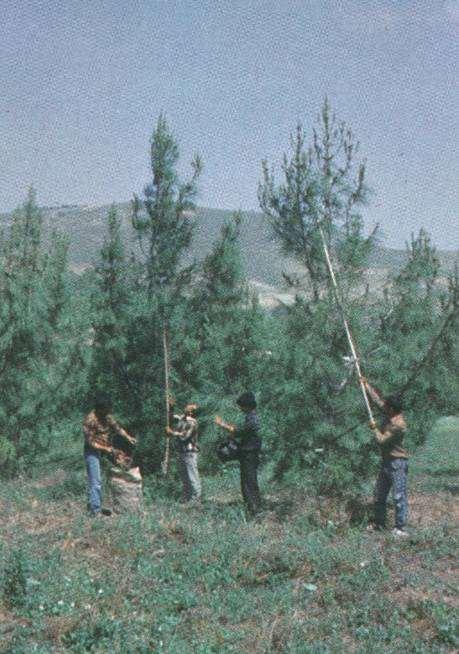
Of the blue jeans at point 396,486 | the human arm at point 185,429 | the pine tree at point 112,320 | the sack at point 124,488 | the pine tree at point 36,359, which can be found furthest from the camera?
the pine tree at point 36,359

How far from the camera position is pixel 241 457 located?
1141cm

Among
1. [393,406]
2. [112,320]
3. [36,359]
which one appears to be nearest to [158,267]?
[112,320]

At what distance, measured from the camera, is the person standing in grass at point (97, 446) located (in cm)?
1140

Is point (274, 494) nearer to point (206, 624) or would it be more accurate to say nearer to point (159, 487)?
point (159, 487)

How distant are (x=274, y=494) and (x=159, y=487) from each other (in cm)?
335

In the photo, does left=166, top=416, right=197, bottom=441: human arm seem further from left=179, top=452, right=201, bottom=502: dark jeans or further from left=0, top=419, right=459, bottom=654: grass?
Answer: left=0, top=419, right=459, bottom=654: grass

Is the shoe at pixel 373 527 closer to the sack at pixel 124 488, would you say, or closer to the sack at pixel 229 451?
the sack at pixel 229 451

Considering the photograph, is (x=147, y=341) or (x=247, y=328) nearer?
(x=147, y=341)

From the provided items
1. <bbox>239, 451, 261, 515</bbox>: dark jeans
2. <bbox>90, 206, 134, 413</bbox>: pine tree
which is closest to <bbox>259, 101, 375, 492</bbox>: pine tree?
<bbox>239, 451, 261, 515</bbox>: dark jeans

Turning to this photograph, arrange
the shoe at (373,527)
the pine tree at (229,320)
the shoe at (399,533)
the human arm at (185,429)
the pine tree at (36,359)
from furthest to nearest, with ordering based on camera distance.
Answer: the pine tree at (36,359)
the pine tree at (229,320)
the human arm at (185,429)
the shoe at (373,527)
the shoe at (399,533)

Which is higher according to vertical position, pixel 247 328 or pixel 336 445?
pixel 247 328

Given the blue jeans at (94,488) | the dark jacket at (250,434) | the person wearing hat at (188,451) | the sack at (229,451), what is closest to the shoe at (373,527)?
the dark jacket at (250,434)

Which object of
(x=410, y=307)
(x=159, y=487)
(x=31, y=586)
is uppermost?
(x=410, y=307)

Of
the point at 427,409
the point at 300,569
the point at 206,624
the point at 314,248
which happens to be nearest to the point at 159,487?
the point at 314,248
